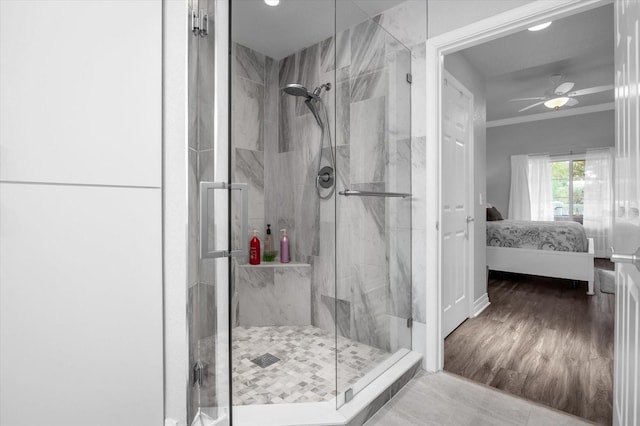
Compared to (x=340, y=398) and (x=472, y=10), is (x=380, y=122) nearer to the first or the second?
(x=472, y=10)

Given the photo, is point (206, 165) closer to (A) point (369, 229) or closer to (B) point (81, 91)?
(B) point (81, 91)

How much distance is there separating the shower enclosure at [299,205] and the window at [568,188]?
6.43m

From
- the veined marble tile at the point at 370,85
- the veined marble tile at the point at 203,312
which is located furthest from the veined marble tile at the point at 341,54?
the veined marble tile at the point at 203,312

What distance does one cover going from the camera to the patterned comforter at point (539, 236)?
156 inches

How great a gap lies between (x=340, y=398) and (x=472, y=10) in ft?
7.50

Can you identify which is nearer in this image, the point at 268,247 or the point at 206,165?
the point at 206,165

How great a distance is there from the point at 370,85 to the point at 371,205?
0.67 m

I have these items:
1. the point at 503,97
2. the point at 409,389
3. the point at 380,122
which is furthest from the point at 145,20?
the point at 503,97

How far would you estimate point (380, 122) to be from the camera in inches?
73.9

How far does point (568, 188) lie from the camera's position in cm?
675

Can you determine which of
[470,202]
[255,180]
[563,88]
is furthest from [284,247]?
[563,88]

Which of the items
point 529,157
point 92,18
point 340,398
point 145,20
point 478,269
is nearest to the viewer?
point 92,18

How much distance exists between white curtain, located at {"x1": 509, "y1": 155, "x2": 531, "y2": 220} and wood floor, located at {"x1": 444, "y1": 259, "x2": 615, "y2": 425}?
3.55 meters

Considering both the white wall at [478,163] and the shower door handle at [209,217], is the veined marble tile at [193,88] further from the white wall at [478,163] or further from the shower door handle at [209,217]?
the white wall at [478,163]
